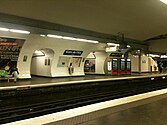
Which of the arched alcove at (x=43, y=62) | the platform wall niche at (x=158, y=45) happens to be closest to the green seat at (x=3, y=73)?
the arched alcove at (x=43, y=62)

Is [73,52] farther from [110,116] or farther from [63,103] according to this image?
[110,116]

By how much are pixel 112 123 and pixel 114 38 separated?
11.7 meters

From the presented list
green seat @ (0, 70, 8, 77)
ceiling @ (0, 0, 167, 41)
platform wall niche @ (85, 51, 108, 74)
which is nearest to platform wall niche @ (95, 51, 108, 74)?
platform wall niche @ (85, 51, 108, 74)

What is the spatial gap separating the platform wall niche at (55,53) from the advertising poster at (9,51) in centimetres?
36

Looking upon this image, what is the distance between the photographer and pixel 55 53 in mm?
13656

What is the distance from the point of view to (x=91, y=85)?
11.8 metres

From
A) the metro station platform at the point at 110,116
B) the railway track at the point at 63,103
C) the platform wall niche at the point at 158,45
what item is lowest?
the railway track at the point at 63,103

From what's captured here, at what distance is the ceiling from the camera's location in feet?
24.5

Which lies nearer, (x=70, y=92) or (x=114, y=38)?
(x=70, y=92)

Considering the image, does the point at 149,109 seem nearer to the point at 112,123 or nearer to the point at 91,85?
the point at 112,123

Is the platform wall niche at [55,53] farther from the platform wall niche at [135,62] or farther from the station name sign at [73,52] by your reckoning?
the platform wall niche at [135,62]

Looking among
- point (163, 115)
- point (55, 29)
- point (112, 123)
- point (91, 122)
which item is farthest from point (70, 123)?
point (55, 29)

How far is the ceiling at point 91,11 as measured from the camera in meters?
7.47

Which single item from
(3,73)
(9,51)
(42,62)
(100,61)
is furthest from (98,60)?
(3,73)
